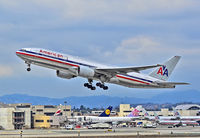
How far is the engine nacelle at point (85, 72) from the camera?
3228 inches

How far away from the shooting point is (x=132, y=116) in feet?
550

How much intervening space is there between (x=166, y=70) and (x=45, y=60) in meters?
34.6

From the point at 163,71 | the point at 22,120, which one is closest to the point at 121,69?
the point at 163,71

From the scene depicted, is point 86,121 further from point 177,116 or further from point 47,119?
point 177,116

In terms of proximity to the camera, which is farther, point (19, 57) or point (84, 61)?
point (84, 61)

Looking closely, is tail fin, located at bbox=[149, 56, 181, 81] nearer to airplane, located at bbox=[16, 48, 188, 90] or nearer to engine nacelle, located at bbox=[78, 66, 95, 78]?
airplane, located at bbox=[16, 48, 188, 90]

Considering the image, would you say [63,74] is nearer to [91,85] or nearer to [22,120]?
[91,85]

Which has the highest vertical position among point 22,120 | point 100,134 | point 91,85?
point 91,85

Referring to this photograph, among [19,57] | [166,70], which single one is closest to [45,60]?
[19,57]

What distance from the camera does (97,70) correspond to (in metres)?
84.9

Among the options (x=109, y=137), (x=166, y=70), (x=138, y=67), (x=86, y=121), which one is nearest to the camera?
(x=109, y=137)

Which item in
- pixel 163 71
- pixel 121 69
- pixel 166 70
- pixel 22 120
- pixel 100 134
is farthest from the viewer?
pixel 22 120

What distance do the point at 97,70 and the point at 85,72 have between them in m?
3.63

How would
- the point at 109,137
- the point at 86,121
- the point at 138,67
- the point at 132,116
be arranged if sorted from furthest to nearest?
1. the point at 132,116
2. the point at 86,121
3. the point at 138,67
4. the point at 109,137
